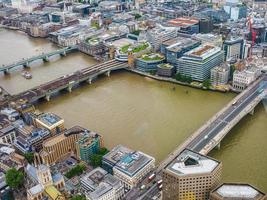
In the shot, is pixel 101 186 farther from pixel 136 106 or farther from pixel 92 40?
pixel 92 40

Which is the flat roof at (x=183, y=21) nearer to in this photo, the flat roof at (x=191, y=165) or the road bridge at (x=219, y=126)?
the road bridge at (x=219, y=126)

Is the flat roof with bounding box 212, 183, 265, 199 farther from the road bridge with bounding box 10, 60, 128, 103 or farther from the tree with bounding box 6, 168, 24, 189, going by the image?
the road bridge with bounding box 10, 60, 128, 103

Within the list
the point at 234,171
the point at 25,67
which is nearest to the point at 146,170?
Answer: the point at 234,171

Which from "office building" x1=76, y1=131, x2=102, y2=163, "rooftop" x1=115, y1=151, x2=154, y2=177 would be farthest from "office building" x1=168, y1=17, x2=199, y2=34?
"rooftop" x1=115, y1=151, x2=154, y2=177

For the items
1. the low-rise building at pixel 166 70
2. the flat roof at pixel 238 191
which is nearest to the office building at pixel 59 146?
the flat roof at pixel 238 191

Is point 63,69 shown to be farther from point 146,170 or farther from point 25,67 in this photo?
point 146,170

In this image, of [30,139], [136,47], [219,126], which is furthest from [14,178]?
[136,47]
